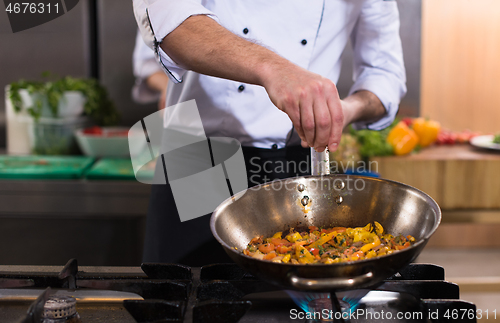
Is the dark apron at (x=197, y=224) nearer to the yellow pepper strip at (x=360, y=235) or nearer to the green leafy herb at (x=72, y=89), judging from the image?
the yellow pepper strip at (x=360, y=235)

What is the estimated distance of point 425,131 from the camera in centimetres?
243

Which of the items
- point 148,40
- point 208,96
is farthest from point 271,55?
point 208,96

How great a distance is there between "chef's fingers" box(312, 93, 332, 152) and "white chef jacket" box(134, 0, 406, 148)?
1.21 feet

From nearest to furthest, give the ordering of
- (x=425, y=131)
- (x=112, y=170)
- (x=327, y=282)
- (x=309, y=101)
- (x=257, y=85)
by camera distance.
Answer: (x=327, y=282), (x=309, y=101), (x=257, y=85), (x=112, y=170), (x=425, y=131)

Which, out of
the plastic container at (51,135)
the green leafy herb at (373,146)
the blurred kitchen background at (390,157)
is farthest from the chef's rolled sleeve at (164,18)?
the green leafy herb at (373,146)

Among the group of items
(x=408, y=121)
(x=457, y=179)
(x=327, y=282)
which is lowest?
(x=457, y=179)

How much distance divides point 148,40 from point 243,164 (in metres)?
0.40

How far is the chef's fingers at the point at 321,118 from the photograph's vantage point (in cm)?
67

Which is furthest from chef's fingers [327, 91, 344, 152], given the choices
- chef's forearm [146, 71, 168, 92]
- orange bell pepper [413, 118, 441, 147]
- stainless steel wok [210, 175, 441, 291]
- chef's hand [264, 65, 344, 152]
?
orange bell pepper [413, 118, 441, 147]

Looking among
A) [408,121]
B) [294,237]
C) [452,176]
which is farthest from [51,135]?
[452,176]

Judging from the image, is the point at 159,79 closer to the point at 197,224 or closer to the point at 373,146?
the point at 197,224

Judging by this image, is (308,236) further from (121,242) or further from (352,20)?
(121,242)

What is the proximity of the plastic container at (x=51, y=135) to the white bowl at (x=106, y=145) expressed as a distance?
0.16ft

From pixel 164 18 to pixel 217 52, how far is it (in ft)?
0.40
